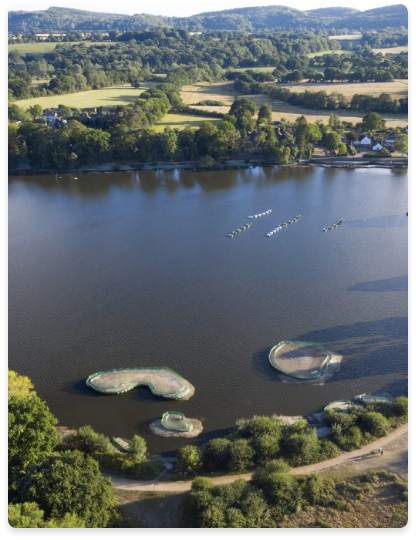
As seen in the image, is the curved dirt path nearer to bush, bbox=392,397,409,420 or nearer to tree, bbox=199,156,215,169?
bush, bbox=392,397,409,420

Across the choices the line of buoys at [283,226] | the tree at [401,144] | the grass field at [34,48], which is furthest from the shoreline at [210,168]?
the grass field at [34,48]

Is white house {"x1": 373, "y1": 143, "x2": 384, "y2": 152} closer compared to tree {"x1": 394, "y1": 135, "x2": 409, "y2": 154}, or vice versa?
tree {"x1": 394, "y1": 135, "x2": 409, "y2": 154}

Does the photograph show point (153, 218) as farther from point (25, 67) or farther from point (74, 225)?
point (25, 67)

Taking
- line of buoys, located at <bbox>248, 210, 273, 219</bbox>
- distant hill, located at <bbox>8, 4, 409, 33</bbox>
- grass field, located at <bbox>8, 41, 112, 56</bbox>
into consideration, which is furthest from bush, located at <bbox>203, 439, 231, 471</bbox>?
distant hill, located at <bbox>8, 4, 409, 33</bbox>

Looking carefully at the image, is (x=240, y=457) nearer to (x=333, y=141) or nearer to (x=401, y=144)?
(x=333, y=141)

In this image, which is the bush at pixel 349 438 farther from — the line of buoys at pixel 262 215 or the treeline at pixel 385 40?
the treeline at pixel 385 40

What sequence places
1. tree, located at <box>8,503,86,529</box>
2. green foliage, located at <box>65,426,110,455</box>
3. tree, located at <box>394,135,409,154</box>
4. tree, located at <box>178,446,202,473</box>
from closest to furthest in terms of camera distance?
tree, located at <box>8,503,86,529</box>
tree, located at <box>178,446,202,473</box>
green foliage, located at <box>65,426,110,455</box>
tree, located at <box>394,135,409,154</box>
